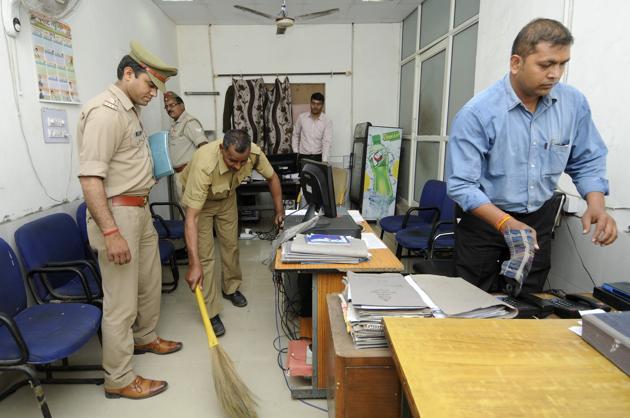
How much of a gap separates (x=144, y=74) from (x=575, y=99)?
1882 mm

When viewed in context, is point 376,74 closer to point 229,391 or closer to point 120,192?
point 120,192

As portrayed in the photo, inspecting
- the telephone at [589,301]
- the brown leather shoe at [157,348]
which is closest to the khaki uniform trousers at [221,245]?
the brown leather shoe at [157,348]

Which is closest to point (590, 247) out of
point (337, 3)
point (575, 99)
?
point (575, 99)

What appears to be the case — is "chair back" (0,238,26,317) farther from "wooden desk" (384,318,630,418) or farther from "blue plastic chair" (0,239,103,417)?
"wooden desk" (384,318,630,418)

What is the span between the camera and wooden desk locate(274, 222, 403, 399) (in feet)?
5.41

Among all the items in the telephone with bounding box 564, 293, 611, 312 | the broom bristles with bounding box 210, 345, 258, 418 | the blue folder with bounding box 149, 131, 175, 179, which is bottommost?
the broom bristles with bounding box 210, 345, 258, 418

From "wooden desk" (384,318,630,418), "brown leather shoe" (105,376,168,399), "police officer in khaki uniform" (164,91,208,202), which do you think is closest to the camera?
"wooden desk" (384,318,630,418)

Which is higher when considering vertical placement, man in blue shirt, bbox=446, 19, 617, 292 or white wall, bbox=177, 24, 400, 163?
white wall, bbox=177, 24, 400, 163

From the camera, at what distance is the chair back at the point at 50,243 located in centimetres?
197

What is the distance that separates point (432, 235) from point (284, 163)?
8.51ft

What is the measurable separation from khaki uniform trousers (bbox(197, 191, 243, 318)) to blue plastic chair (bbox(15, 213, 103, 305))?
658 mm

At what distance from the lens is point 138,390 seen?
6.25ft

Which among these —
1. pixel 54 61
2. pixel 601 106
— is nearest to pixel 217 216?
pixel 54 61

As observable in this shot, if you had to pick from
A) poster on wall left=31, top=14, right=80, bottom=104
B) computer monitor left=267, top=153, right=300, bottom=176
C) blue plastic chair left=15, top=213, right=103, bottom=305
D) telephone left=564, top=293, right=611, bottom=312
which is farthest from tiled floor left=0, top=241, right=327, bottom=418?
computer monitor left=267, top=153, right=300, bottom=176
